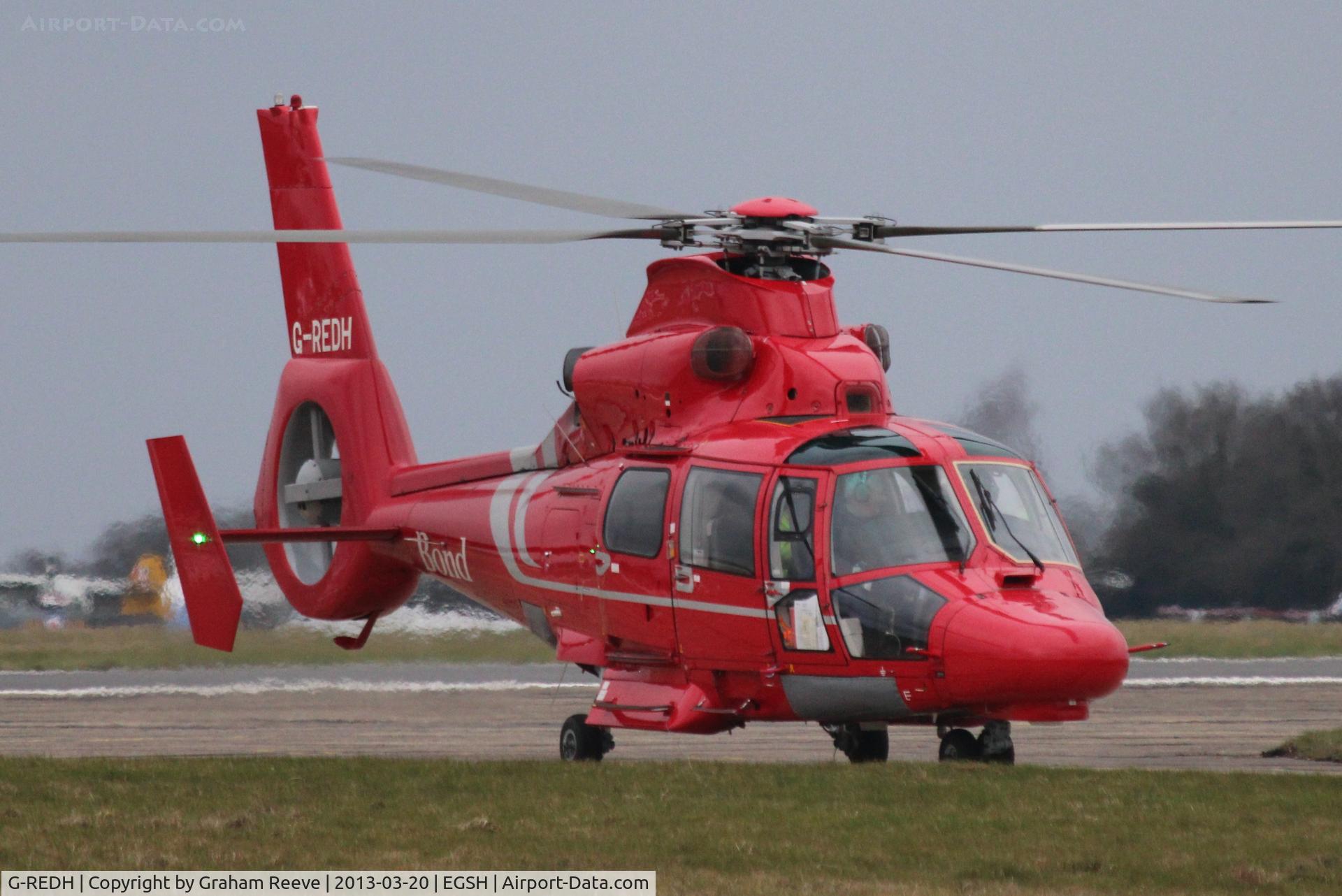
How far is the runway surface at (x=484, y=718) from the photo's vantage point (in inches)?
616

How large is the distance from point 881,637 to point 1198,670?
14836 mm

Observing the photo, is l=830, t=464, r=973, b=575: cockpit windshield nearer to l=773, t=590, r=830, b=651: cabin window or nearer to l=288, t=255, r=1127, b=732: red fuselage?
l=288, t=255, r=1127, b=732: red fuselage

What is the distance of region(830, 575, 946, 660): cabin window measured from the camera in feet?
39.8

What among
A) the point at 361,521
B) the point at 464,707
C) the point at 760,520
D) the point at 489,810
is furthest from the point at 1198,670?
the point at 489,810

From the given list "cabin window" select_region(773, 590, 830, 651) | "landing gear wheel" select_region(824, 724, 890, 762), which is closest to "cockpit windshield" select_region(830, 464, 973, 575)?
"cabin window" select_region(773, 590, 830, 651)

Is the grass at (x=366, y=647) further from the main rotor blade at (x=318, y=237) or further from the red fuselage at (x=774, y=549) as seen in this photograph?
the main rotor blade at (x=318, y=237)

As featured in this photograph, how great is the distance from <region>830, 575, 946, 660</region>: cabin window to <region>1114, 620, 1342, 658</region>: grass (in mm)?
15786

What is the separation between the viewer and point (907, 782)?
36.8 ft

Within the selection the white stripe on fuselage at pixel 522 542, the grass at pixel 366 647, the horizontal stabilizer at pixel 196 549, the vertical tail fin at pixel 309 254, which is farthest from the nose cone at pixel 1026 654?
the grass at pixel 366 647

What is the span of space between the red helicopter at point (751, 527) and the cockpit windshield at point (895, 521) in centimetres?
1

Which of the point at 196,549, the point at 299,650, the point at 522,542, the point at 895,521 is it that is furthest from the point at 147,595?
the point at 895,521

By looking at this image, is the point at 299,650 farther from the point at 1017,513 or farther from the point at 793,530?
the point at 1017,513

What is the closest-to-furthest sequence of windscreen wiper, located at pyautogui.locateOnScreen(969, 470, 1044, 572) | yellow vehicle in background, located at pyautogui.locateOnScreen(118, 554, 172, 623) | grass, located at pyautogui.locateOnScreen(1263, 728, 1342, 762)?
1. windscreen wiper, located at pyautogui.locateOnScreen(969, 470, 1044, 572)
2. grass, located at pyautogui.locateOnScreen(1263, 728, 1342, 762)
3. yellow vehicle in background, located at pyautogui.locateOnScreen(118, 554, 172, 623)

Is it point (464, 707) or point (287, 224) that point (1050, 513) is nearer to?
point (464, 707)
